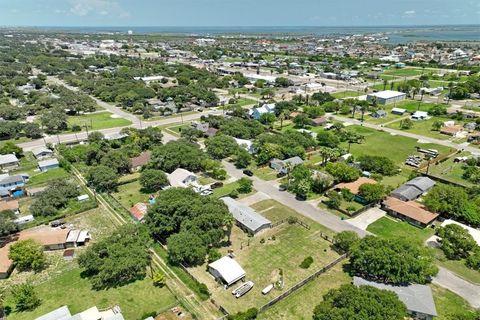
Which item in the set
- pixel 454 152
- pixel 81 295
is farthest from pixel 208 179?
pixel 454 152

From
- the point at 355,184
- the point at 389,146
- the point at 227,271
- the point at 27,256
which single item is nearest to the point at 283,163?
the point at 355,184

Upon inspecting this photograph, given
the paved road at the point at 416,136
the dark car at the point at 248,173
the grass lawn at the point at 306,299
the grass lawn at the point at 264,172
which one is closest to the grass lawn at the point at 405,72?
the paved road at the point at 416,136

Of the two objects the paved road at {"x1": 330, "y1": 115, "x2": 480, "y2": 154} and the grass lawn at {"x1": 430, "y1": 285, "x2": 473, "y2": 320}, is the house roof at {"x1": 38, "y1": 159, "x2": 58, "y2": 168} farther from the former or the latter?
the paved road at {"x1": 330, "y1": 115, "x2": 480, "y2": 154}

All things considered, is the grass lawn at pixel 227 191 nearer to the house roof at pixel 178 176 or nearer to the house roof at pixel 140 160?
the house roof at pixel 178 176

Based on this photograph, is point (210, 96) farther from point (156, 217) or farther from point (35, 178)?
point (156, 217)

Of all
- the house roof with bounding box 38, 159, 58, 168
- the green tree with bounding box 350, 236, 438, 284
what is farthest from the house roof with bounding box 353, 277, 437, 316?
the house roof with bounding box 38, 159, 58, 168
